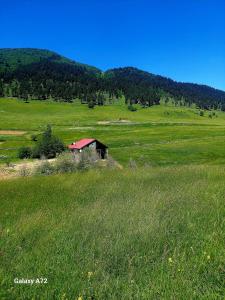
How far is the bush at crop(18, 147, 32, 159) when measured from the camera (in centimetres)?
8731

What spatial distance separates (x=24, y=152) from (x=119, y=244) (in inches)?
3273

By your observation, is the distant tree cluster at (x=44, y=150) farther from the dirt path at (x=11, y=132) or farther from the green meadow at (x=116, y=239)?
the green meadow at (x=116, y=239)

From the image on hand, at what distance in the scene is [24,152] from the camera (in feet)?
288

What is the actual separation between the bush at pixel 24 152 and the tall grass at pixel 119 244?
7719 centimetres

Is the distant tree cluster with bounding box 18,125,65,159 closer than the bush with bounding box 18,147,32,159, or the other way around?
the bush with bounding box 18,147,32,159

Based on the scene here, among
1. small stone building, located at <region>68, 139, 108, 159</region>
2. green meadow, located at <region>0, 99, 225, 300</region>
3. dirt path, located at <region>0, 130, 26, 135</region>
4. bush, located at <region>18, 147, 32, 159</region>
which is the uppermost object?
green meadow, located at <region>0, 99, 225, 300</region>

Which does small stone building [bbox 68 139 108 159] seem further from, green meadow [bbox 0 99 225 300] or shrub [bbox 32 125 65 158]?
green meadow [bbox 0 99 225 300]

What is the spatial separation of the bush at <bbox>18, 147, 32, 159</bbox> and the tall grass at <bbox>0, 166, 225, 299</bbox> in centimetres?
7719

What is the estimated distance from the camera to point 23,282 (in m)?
5.99

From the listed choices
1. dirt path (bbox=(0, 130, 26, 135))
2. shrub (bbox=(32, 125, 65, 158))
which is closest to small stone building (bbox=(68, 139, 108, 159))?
shrub (bbox=(32, 125, 65, 158))

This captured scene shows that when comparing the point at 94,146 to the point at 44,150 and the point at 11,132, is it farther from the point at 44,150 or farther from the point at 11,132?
the point at 11,132

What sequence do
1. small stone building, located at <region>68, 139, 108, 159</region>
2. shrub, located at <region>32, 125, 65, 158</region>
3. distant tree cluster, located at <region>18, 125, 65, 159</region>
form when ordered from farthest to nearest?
shrub, located at <region>32, 125, 65, 158</region>, distant tree cluster, located at <region>18, 125, 65, 159</region>, small stone building, located at <region>68, 139, 108, 159</region>

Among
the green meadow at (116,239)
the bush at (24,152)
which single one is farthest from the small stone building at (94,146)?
the green meadow at (116,239)

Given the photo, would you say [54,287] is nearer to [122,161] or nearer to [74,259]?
[74,259]
